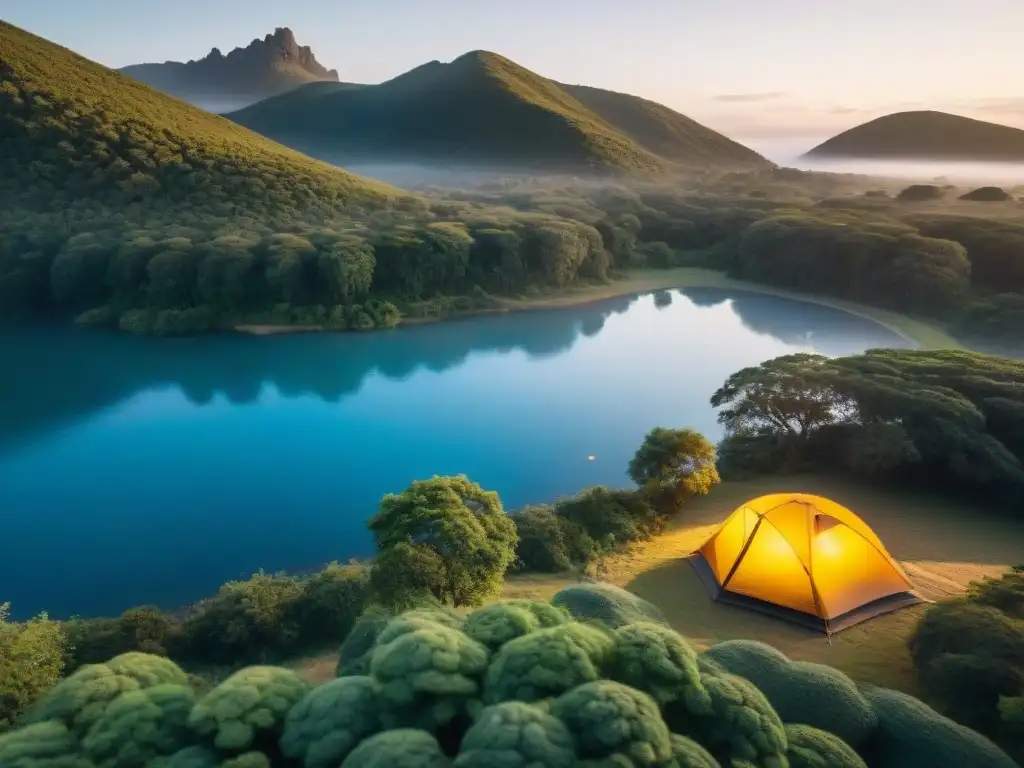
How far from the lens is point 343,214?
148 ft

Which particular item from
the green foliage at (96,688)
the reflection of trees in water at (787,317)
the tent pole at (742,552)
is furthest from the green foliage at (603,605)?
the reflection of trees in water at (787,317)

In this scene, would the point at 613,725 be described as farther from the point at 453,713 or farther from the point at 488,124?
the point at 488,124

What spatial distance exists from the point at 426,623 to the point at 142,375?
24.4 metres

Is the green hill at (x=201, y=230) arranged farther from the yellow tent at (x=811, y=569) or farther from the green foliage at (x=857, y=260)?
the yellow tent at (x=811, y=569)

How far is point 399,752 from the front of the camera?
159 inches

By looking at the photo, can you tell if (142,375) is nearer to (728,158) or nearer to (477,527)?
(477,527)

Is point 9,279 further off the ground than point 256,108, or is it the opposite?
point 256,108

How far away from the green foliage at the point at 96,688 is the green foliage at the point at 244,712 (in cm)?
75

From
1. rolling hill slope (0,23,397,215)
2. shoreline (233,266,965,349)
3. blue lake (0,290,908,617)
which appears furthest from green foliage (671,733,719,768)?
rolling hill slope (0,23,397,215)

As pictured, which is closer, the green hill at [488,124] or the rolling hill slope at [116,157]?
the rolling hill slope at [116,157]

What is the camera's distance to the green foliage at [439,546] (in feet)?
31.3

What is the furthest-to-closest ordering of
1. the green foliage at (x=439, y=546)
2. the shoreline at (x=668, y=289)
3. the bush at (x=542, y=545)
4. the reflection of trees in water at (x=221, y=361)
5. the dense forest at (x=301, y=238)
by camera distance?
the dense forest at (x=301, y=238) → the shoreline at (x=668, y=289) → the reflection of trees in water at (x=221, y=361) → the bush at (x=542, y=545) → the green foliage at (x=439, y=546)

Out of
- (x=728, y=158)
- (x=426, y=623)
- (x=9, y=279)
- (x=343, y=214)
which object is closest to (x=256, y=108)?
(x=728, y=158)

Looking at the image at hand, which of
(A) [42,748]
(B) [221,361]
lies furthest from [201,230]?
(A) [42,748]
